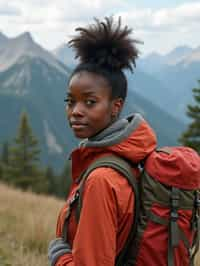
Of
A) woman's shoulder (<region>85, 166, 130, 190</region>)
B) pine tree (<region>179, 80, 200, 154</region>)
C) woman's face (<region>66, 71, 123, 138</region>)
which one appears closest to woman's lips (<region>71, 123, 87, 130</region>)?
woman's face (<region>66, 71, 123, 138</region>)

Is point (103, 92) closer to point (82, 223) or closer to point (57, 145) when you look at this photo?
point (82, 223)

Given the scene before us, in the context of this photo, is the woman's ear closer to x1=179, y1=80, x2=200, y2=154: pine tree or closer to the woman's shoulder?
the woman's shoulder

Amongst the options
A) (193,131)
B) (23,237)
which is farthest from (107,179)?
(193,131)

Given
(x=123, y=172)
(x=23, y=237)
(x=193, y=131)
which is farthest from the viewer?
(x=193, y=131)

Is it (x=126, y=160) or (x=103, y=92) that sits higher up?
(x=103, y=92)

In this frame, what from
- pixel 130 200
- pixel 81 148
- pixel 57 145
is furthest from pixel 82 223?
pixel 57 145

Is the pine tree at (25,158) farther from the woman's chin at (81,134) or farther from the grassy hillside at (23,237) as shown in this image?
the woman's chin at (81,134)

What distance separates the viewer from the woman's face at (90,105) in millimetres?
2387

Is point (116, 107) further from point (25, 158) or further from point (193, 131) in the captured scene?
point (25, 158)

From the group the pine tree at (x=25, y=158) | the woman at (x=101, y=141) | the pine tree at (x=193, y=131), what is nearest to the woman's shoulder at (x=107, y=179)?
the woman at (x=101, y=141)

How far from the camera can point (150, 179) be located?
2227 millimetres

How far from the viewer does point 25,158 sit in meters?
40.4

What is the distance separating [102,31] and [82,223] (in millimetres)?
996

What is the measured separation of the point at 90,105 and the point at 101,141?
8.0 inches
